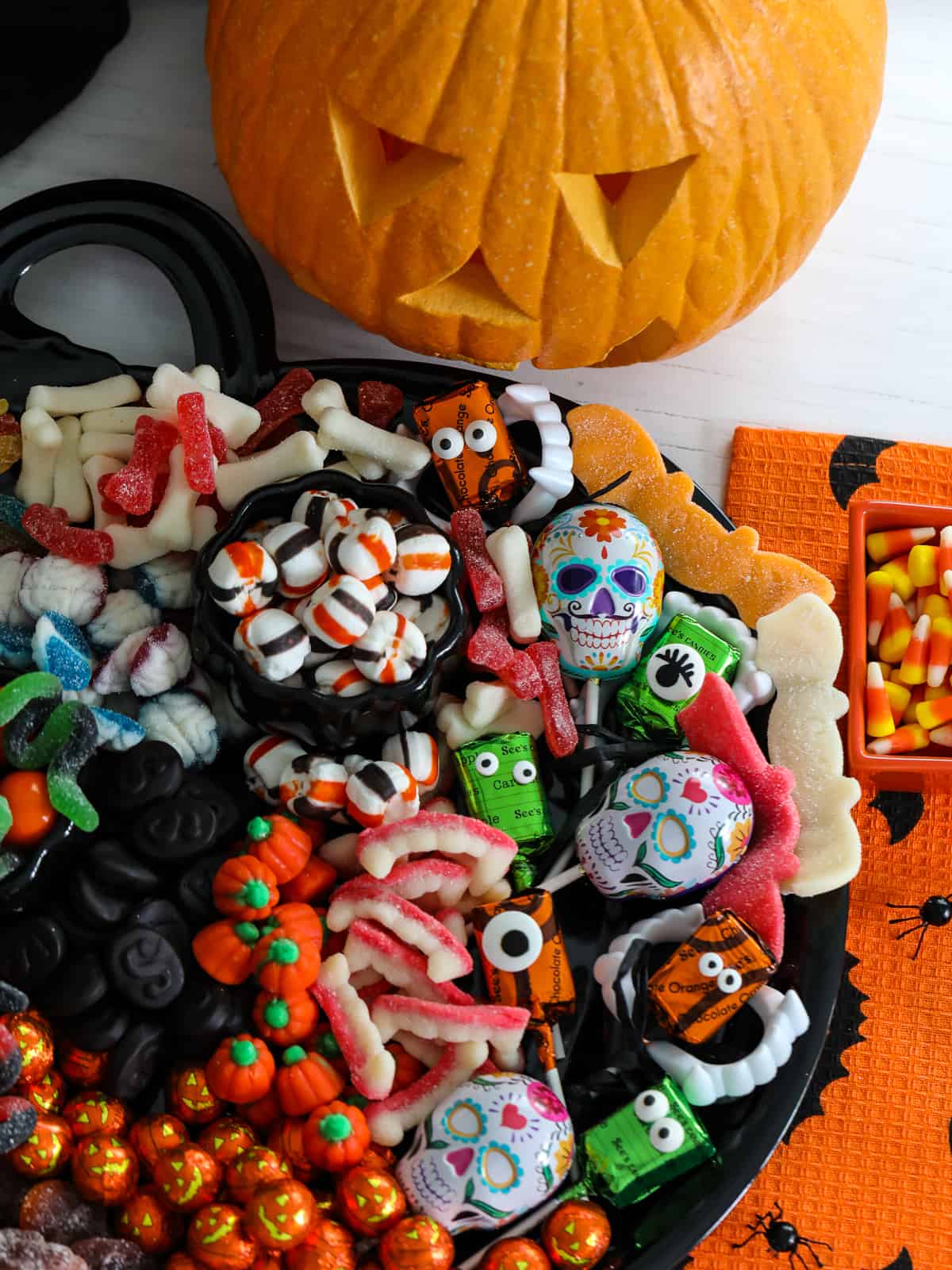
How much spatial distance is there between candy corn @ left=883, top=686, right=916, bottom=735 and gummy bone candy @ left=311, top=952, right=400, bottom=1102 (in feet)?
1.63

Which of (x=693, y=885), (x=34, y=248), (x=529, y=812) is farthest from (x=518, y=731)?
(x=34, y=248)

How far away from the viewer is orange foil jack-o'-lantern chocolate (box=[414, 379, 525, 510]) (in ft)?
3.15

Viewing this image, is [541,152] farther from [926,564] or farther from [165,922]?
[165,922]

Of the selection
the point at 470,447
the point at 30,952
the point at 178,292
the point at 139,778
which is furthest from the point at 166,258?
the point at 30,952

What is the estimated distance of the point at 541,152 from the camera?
86cm

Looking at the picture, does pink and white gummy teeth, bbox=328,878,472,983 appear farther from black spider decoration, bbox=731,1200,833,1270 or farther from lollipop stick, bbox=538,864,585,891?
black spider decoration, bbox=731,1200,833,1270

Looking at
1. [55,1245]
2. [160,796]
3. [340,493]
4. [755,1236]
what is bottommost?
[755,1236]

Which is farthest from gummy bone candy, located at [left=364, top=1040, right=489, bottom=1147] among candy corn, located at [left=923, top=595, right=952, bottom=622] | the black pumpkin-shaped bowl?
candy corn, located at [left=923, top=595, right=952, bottom=622]

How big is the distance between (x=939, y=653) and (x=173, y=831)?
0.62 m

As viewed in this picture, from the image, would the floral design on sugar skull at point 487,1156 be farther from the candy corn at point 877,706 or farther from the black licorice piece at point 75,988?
the candy corn at point 877,706

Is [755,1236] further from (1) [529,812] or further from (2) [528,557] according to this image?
(2) [528,557]

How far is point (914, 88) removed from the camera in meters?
1.27

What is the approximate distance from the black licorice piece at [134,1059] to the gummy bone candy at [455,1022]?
14cm

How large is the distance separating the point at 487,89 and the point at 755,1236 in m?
0.87
